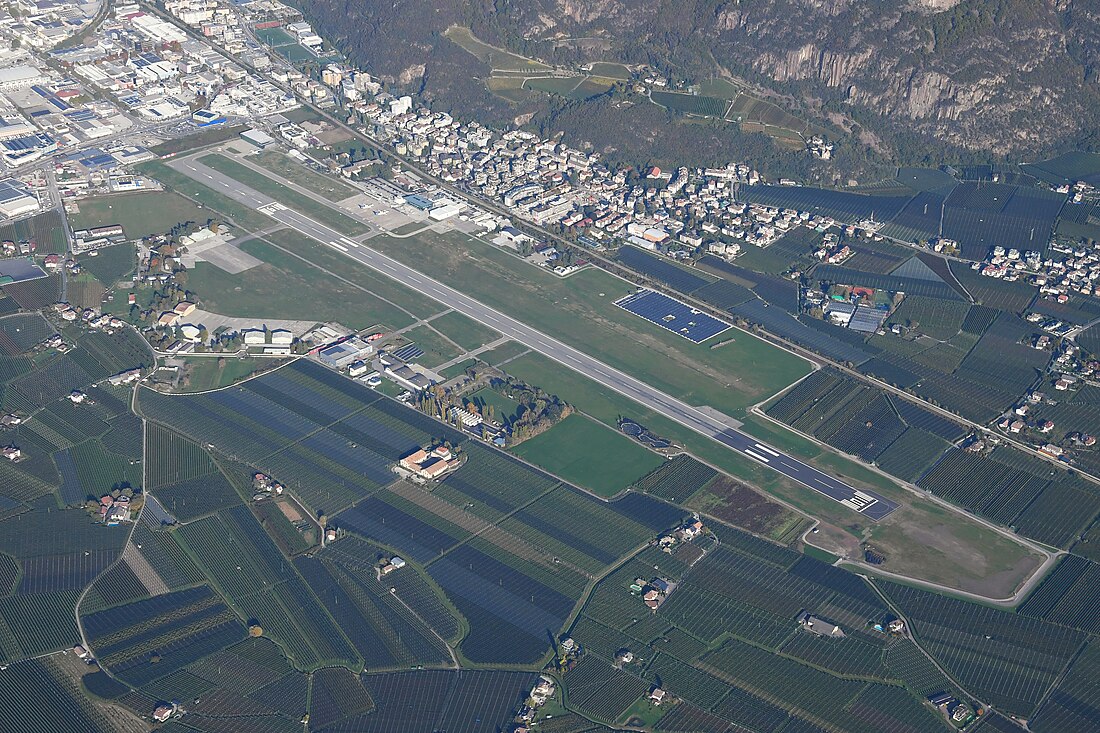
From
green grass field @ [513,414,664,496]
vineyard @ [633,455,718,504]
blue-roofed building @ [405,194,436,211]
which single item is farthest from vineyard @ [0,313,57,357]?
vineyard @ [633,455,718,504]

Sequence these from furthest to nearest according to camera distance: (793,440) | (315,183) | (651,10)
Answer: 1. (651,10)
2. (315,183)
3. (793,440)

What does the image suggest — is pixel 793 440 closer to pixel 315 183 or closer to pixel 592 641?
pixel 592 641

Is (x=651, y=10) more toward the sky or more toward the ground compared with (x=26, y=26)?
more toward the sky

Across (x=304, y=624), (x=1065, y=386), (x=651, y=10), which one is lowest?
(x=304, y=624)

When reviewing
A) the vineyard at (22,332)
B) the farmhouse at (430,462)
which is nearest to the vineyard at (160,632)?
the farmhouse at (430,462)

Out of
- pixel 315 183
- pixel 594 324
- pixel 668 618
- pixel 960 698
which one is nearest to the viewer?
pixel 960 698

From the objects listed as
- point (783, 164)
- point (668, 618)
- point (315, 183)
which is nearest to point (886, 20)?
point (783, 164)

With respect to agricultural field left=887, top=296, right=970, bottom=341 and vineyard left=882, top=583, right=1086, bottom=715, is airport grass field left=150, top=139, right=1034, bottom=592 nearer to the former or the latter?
vineyard left=882, top=583, right=1086, bottom=715
